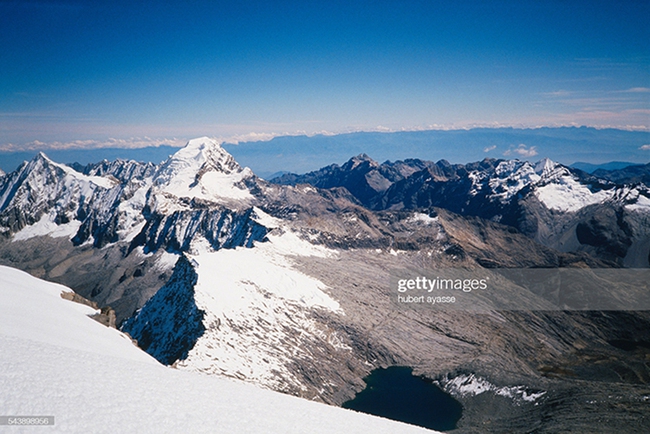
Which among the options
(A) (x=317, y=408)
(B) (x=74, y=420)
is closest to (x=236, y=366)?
(A) (x=317, y=408)

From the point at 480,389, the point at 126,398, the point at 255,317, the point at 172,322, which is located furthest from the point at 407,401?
the point at 126,398

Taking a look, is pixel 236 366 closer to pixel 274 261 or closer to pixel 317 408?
pixel 317 408

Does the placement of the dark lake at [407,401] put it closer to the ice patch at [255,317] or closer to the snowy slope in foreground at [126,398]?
the ice patch at [255,317]

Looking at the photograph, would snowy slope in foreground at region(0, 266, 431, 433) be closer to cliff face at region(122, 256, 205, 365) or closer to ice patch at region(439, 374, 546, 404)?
cliff face at region(122, 256, 205, 365)

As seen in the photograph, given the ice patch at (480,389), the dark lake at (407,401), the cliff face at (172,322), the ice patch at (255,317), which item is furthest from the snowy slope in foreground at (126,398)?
the ice patch at (480,389)

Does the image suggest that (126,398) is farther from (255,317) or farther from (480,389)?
(480,389)

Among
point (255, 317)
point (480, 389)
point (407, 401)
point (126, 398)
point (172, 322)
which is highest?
point (126, 398)
